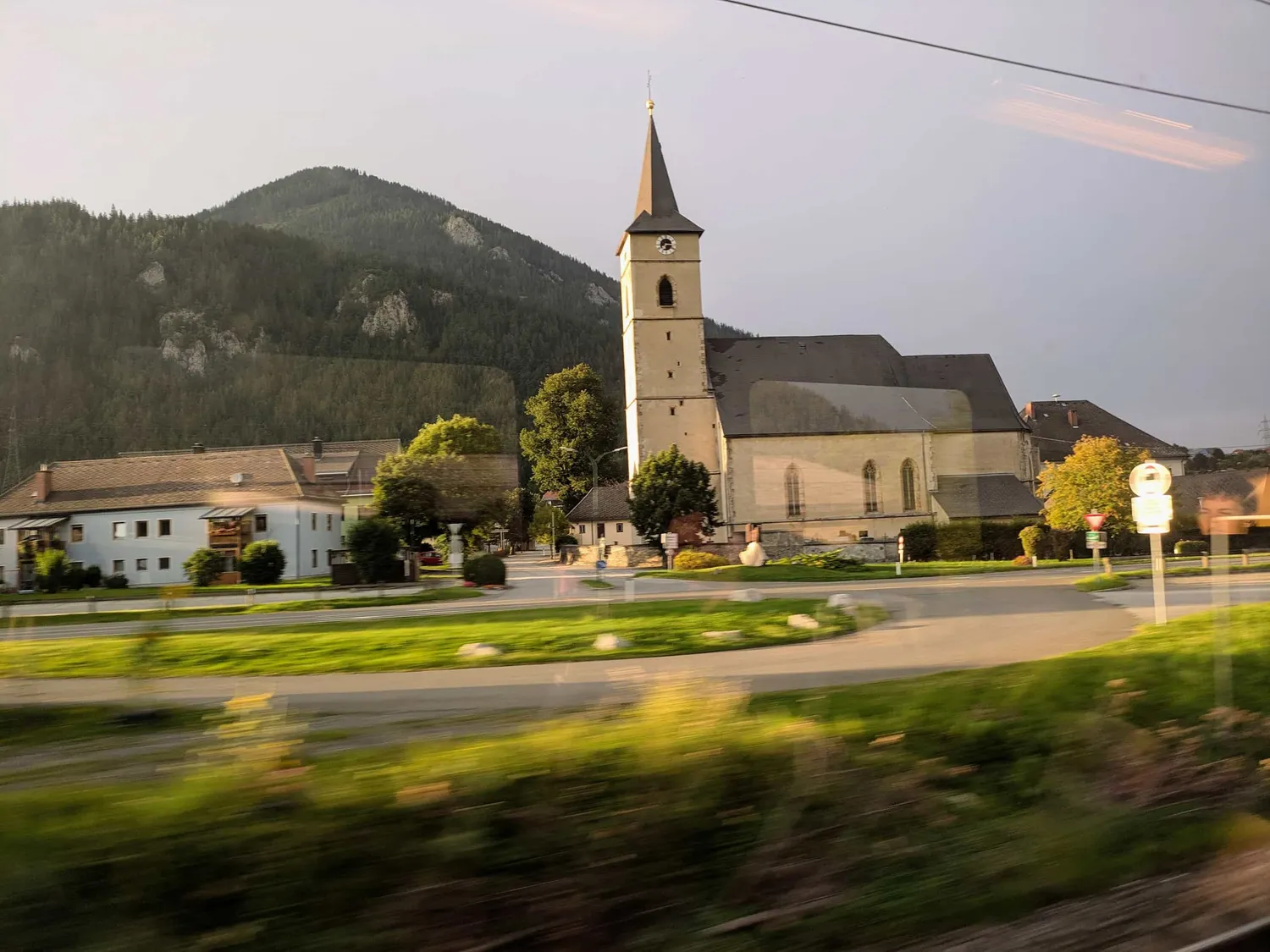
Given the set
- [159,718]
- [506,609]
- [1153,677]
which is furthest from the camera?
[506,609]

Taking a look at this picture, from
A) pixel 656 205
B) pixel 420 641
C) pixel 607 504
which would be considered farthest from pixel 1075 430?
pixel 420 641

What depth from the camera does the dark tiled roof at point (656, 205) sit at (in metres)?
53.1

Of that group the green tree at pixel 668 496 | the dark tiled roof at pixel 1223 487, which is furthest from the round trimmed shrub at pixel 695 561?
the dark tiled roof at pixel 1223 487

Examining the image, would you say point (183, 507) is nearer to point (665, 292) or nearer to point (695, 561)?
point (695, 561)

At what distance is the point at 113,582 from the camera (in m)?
6.35

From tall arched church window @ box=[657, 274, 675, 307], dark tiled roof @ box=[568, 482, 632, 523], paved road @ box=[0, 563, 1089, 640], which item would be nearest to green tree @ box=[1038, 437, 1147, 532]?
paved road @ box=[0, 563, 1089, 640]

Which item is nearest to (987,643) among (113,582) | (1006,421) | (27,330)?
(113,582)

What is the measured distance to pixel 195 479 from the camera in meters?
6.82

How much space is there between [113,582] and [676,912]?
467cm

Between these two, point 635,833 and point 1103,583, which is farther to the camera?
point 1103,583

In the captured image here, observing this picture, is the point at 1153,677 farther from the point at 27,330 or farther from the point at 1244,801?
the point at 27,330

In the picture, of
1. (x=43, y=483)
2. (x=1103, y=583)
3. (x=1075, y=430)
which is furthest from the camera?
(x=1075, y=430)

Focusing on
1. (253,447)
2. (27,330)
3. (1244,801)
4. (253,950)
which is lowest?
(1244,801)

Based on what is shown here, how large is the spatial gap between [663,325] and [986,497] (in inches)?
820
